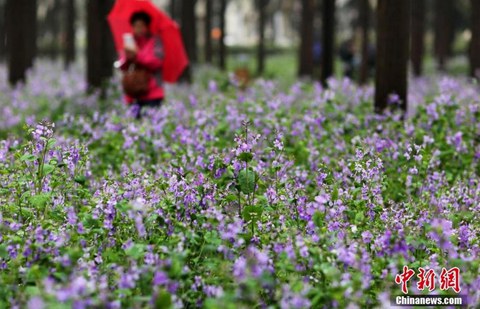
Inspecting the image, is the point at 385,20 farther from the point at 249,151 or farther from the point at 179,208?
the point at 179,208

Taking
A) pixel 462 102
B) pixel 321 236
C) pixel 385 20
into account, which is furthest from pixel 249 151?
pixel 462 102

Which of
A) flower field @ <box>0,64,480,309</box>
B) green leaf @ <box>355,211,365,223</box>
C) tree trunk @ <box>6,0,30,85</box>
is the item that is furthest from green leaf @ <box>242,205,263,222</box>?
tree trunk @ <box>6,0,30,85</box>

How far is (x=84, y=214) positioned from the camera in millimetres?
4250

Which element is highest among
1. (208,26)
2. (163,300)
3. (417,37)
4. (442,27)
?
(208,26)

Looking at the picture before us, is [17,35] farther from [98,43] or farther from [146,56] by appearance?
[146,56]

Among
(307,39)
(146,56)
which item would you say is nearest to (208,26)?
(307,39)

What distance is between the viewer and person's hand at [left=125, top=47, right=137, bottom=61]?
9.90m

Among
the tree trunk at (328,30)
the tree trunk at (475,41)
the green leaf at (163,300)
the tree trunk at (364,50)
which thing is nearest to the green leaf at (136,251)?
the green leaf at (163,300)

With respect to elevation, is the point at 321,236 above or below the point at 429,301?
above

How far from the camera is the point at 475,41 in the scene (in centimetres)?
1449

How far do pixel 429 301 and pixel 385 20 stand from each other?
6.06m

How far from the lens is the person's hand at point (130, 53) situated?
9898 millimetres

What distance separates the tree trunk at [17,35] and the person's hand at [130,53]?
628 centimetres

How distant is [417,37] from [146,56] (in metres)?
14.3
